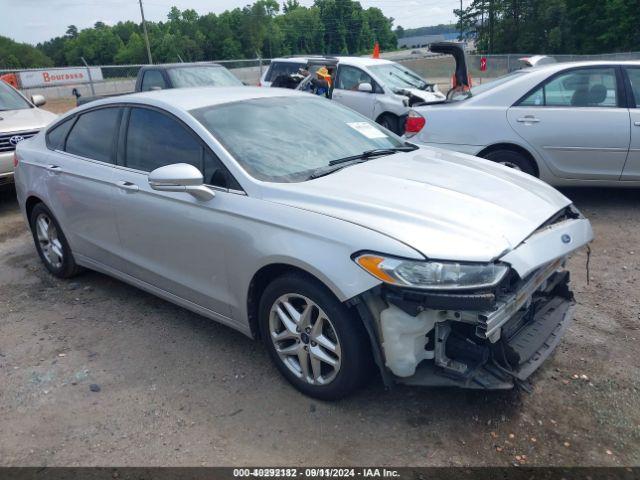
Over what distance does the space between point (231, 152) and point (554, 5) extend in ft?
→ 190

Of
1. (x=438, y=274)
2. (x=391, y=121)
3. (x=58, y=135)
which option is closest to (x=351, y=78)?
(x=391, y=121)

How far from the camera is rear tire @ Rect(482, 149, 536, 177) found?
620 cm

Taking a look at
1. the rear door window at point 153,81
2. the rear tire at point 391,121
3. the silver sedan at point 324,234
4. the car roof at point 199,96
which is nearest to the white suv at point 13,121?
the rear door window at point 153,81

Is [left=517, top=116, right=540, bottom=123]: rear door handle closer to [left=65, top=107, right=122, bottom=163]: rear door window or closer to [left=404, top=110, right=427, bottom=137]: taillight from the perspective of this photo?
[left=404, top=110, right=427, bottom=137]: taillight

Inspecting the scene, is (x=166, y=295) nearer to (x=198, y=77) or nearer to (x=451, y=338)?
(x=451, y=338)

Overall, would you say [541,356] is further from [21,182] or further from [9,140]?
[9,140]

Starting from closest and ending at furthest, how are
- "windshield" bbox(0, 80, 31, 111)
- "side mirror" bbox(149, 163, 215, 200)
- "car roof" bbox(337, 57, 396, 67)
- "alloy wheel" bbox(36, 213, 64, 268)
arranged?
"side mirror" bbox(149, 163, 215, 200), "alloy wheel" bbox(36, 213, 64, 268), "windshield" bbox(0, 80, 31, 111), "car roof" bbox(337, 57, 396, 67)

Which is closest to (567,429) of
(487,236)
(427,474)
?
(427,474)

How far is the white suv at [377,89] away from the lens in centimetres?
1063

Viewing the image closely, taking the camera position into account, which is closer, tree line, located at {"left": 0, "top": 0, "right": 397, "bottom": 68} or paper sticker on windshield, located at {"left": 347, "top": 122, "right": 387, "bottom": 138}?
paper sticker on windshield, located at {"left": 347, "top": 122, "right": 387, "bottom": 138}

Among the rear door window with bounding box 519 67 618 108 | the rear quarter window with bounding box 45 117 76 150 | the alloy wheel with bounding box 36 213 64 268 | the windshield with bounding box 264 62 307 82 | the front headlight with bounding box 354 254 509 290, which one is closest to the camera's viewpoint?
the front headlight with bounding box 354 254 509 290

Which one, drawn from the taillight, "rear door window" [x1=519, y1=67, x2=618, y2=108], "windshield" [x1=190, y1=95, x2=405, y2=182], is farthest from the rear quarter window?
"rear door window" [x1=519, y1=67, x2=618, y2=108]

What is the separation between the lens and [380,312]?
2703 millimetres

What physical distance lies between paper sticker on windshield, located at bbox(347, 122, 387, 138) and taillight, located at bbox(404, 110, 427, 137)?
A: 2432 mm
